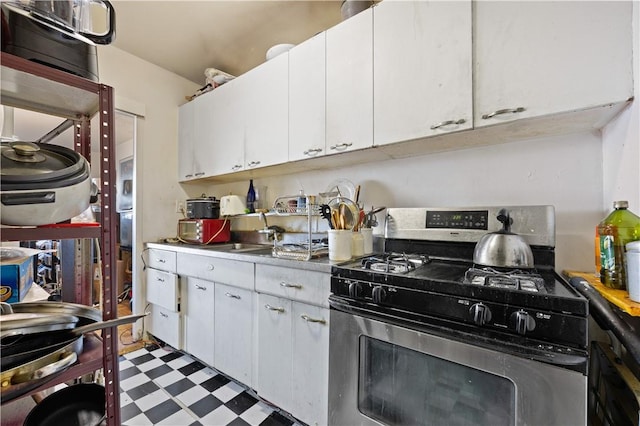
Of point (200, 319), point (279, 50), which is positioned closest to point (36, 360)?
point (200, 319)

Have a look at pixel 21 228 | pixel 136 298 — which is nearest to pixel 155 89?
pixel 136 298

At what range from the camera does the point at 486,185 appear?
1443 mm

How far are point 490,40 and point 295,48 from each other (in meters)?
1.10

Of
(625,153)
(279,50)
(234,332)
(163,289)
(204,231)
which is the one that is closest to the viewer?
(625,153)

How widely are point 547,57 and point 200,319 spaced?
2300 millimetres

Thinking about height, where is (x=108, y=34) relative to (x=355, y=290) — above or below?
above

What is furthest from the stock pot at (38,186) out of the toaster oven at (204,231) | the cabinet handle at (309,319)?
the toaster oven at (204,231)

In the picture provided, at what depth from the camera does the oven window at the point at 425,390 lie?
33.5 inches

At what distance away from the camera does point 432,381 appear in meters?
0.95

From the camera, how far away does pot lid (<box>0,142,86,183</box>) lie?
1.95 ft

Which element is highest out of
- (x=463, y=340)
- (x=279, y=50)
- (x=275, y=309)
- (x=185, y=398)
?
(x=279, y=50)

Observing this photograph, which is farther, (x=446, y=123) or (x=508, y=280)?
(x=446, y=123)

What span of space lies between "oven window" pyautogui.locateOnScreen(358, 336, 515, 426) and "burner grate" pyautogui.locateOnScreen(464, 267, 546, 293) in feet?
0.91

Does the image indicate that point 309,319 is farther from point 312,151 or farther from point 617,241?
point 617,241
